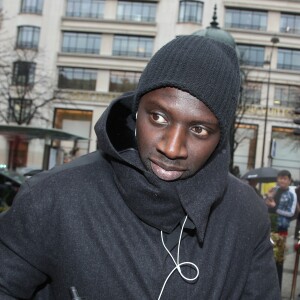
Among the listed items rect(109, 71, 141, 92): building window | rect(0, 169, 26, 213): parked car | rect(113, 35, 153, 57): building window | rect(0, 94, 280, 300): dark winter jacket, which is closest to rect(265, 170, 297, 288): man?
rect(0, 169, 26, 213): parked car

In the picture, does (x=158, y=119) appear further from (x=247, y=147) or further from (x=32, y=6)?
(x=32, y=6)

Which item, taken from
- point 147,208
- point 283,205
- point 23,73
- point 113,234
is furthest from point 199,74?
point 23,73

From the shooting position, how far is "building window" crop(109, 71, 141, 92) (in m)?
39.3

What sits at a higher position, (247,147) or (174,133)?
A: (247,147)

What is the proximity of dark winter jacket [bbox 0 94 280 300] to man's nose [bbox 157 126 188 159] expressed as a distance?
0.08 metres

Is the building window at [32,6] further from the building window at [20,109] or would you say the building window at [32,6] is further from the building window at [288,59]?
the building window at [288,59]

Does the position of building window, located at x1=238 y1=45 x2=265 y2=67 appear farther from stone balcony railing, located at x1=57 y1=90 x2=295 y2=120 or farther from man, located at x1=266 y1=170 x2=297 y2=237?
man, located at x1=266 y1=170 x2=297 y2=237

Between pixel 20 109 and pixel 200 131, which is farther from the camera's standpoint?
pixel 20 109

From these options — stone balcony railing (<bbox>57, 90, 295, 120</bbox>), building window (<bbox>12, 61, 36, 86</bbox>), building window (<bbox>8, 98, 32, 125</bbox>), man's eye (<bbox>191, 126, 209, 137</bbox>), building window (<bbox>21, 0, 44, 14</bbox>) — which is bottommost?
man's eye (<bbox>191, 126, 209, 137</bbox>)

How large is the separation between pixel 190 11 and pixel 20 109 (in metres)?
15.3

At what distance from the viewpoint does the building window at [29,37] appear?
39.3m

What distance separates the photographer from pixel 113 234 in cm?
131

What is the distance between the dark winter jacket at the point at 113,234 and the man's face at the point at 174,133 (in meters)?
0.04

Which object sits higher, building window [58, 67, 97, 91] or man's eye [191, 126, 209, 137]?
building window [58, 67, 97, 91]
